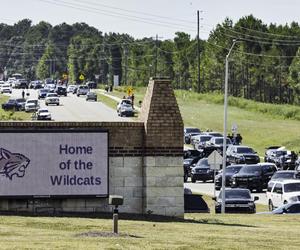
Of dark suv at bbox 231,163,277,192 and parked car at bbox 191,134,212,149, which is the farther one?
parked car at bbox 191,134,212,149

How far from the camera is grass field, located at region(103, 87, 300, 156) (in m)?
85.6

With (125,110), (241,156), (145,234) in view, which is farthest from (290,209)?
(125,110)

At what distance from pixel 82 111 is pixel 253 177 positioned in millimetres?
51942

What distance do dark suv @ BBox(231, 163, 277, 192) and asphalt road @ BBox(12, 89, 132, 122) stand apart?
3543 centimetres

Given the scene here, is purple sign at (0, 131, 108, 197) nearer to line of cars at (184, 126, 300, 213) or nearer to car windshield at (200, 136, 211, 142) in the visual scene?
line of cars at (184, 126, 300, 213)

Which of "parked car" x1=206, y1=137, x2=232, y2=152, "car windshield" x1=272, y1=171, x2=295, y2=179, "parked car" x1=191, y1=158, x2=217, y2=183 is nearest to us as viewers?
"car windshield" x1=272, y1=171, x2=295, y2=179

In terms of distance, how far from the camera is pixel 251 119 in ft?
333

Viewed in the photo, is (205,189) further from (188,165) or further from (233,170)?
(188,165)

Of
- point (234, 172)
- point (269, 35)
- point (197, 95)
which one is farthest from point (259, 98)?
point (234, 172)

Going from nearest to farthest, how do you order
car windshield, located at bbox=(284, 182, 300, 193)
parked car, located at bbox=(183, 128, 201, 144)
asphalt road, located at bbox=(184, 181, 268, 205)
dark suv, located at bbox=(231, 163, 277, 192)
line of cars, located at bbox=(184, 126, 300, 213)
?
1. line of cars, located at bbox=(184, 126, 300, 213)
2. car windshield, located at bbox=(284, 182, 300, 193)
3. asphalt road, located at bbox=(184, 181, 268, 205)
4. dark suv, located at bbox=(231, 163, 277, 192)
5. parked car, located at bbox=(183, 128, 201, 144)

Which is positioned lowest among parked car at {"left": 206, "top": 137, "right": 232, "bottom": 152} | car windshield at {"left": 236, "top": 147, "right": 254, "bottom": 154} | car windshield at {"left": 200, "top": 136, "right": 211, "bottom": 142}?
car windshield at {"left": 236, "top": 147, "right": 254, "bottom": 154}

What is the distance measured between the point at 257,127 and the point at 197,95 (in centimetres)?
3556

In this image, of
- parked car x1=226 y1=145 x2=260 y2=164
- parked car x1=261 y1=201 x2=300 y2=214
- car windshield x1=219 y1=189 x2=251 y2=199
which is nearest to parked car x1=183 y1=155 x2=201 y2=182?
parked car x1=226 y1=145 x2=260 y2=164

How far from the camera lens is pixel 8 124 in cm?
2720
